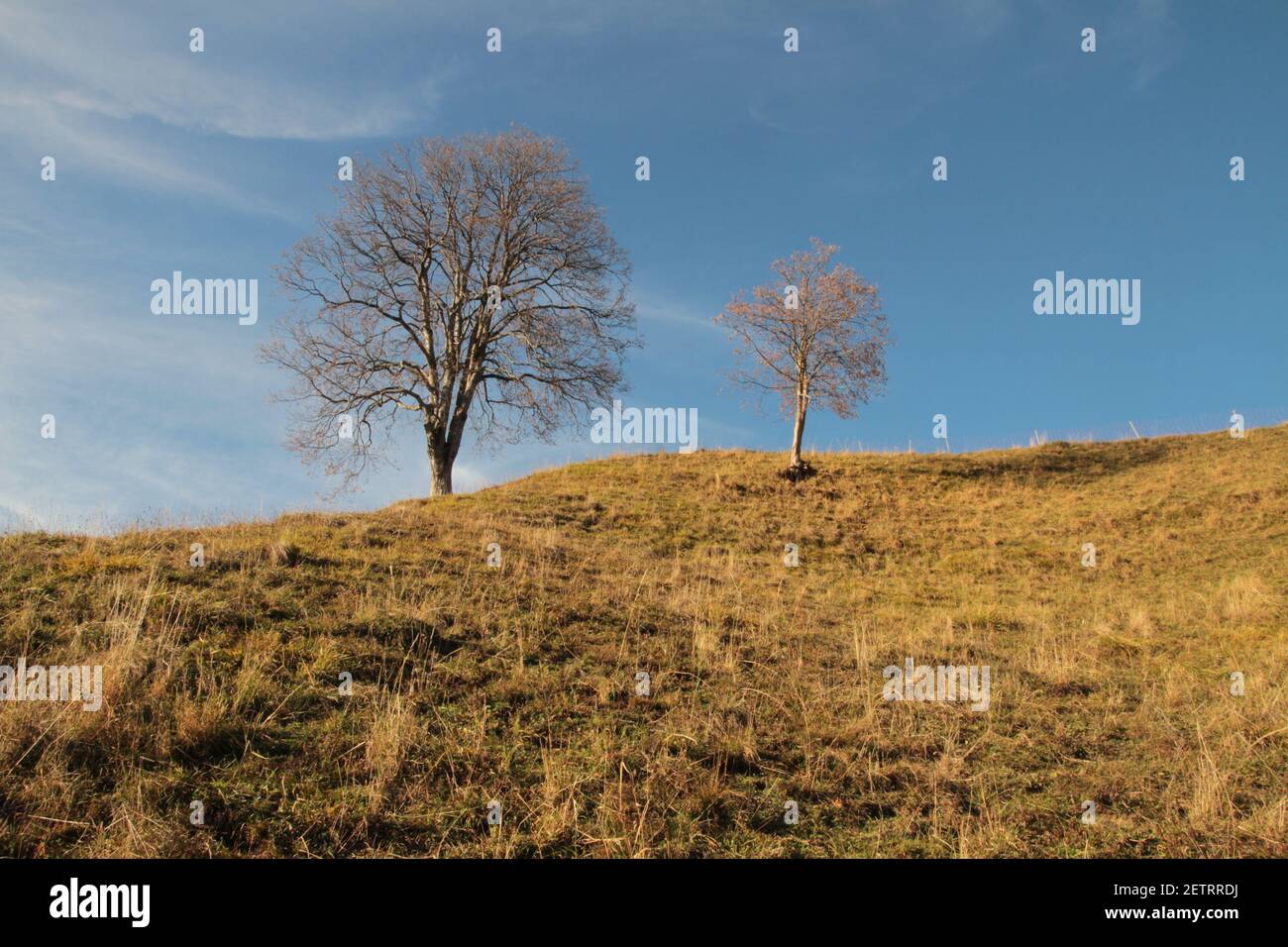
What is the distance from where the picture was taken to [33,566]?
10.5 m

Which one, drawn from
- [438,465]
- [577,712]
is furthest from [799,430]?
[577,712]

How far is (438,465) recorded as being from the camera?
31.0m

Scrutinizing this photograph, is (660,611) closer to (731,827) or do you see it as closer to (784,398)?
(731,827)

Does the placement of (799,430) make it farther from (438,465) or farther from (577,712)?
(577,712)

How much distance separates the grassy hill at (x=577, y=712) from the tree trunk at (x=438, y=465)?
13015 mm

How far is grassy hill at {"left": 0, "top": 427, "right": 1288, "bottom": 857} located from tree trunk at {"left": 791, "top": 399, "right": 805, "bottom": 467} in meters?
19.2

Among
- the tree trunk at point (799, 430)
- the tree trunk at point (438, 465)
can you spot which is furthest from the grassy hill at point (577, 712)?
the tree trunk at point (799, 430)

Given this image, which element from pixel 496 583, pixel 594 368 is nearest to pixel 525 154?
pixel 594 368

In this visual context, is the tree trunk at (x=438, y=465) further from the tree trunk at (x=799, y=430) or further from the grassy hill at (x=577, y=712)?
the tree trunk at (x=799, y=430)

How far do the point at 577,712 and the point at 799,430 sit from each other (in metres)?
30.7

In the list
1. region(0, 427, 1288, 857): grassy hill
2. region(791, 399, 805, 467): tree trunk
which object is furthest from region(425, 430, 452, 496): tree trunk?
region(791, 399, 805, 467): tree trunk

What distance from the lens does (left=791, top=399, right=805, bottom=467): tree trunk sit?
37.2 m

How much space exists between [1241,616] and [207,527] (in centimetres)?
2182

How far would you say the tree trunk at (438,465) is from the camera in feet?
101
